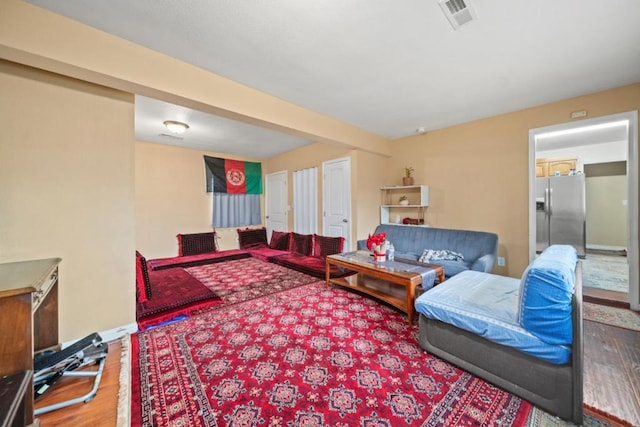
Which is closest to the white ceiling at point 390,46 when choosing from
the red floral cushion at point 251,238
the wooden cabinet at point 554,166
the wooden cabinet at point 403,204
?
the wooden cabinet at point 403,204

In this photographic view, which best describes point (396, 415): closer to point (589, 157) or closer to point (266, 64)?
point (266, 64)

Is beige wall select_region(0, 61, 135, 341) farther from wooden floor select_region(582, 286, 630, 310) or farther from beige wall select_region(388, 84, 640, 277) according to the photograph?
wooden floor select_region(582, 286, 630, 310)

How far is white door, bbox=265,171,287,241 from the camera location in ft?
19.9

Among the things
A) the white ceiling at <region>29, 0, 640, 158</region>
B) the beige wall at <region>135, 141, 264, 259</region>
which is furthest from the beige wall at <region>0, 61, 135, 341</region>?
the beige wall at <region>135, 141, 264, 259</region>

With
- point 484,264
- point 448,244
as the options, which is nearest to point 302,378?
point 484,264

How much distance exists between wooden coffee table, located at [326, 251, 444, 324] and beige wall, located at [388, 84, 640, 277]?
5.16 feet

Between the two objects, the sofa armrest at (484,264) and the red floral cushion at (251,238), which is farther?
the red floral cushion at (251,238)

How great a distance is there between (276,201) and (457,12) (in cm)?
521

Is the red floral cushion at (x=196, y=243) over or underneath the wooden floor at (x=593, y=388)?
over

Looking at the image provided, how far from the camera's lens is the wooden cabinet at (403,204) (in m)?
4.32

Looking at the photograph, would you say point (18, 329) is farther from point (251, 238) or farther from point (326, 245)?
point (251, 238)

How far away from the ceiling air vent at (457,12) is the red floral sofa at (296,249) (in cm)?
316

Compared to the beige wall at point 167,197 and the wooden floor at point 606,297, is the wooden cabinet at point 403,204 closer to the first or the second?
the wooden floor at point 606,297

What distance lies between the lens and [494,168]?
11.9ft
